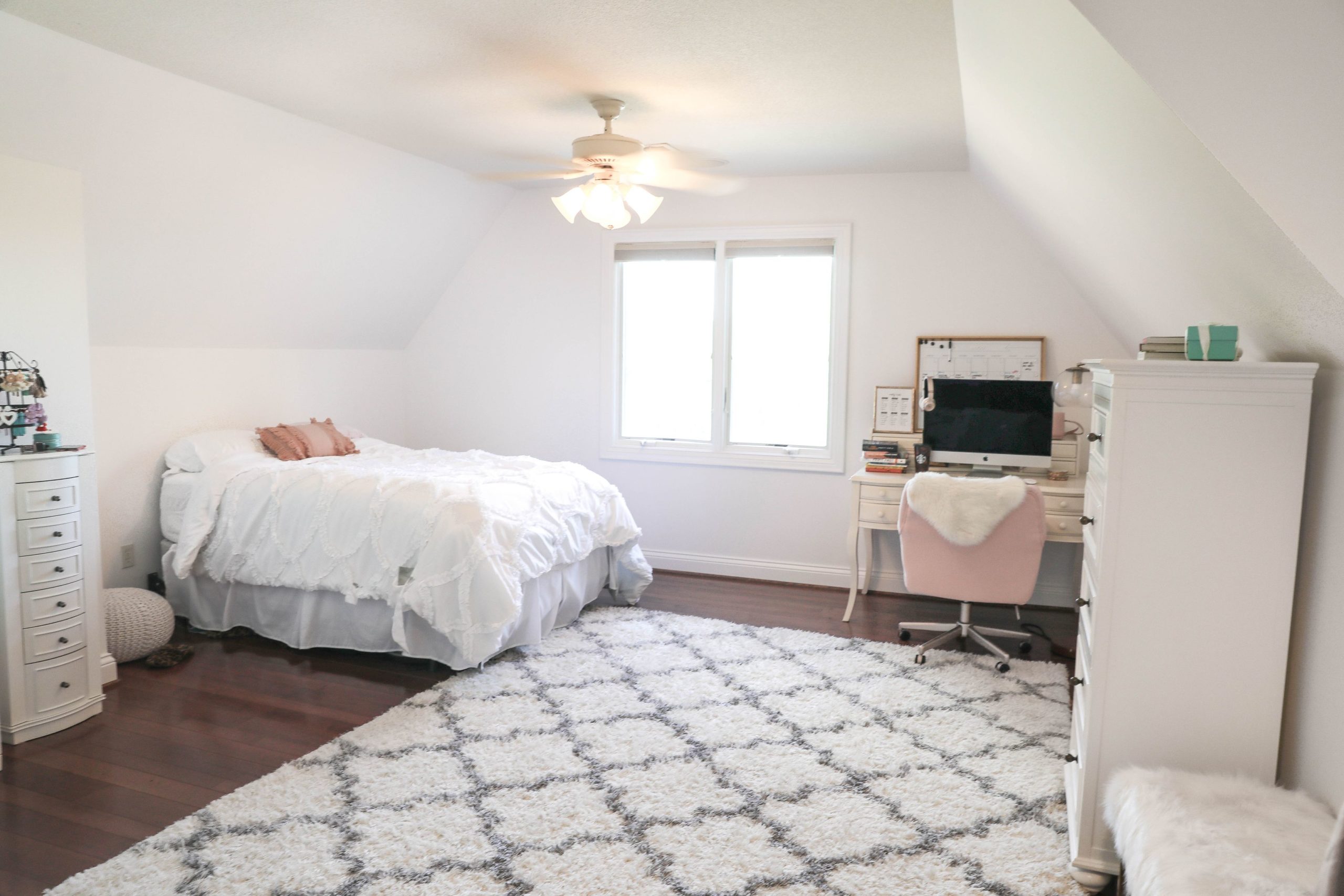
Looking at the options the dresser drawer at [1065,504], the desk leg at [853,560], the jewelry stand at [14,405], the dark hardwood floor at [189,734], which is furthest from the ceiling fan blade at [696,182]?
the jewelry stand at [14,405]

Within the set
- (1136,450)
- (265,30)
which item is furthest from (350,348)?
(1136,450)

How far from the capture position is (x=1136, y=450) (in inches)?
84.2

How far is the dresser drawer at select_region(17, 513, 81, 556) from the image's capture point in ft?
9.93

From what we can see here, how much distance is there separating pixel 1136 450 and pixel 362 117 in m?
3.50

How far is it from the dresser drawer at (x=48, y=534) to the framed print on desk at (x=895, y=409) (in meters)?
3.89

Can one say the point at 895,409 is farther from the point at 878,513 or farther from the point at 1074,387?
the point at 1074,387

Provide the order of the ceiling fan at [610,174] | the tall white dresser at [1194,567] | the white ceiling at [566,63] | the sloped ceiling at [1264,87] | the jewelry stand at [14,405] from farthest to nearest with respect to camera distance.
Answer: the ceiling fan at [610,174]
the jewelry stand at [14,405]
the white ceiling at [566,63]
the tall white dresser at [1194,567]
the sloped ceiling at [1264,87]

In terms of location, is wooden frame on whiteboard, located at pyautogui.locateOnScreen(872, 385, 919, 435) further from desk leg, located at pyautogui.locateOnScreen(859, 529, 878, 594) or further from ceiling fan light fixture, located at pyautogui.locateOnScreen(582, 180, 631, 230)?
ceiling fan light fixture, located at pyautogui.locateOnScreen(582, 180, 631, 230)

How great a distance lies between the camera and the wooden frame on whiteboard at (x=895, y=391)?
495cm

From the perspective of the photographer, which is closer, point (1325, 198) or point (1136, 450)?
point (1325, 198)

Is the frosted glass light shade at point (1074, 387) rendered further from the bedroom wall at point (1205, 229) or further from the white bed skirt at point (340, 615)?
the white bed skirt at point (340, 615)

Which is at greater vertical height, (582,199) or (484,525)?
(582,199)

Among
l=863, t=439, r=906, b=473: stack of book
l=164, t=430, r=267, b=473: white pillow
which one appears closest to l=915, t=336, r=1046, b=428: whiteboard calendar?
l=863, t=439, r=906, b=473: stack of book

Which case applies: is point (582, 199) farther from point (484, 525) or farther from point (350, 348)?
point (350, 348)
